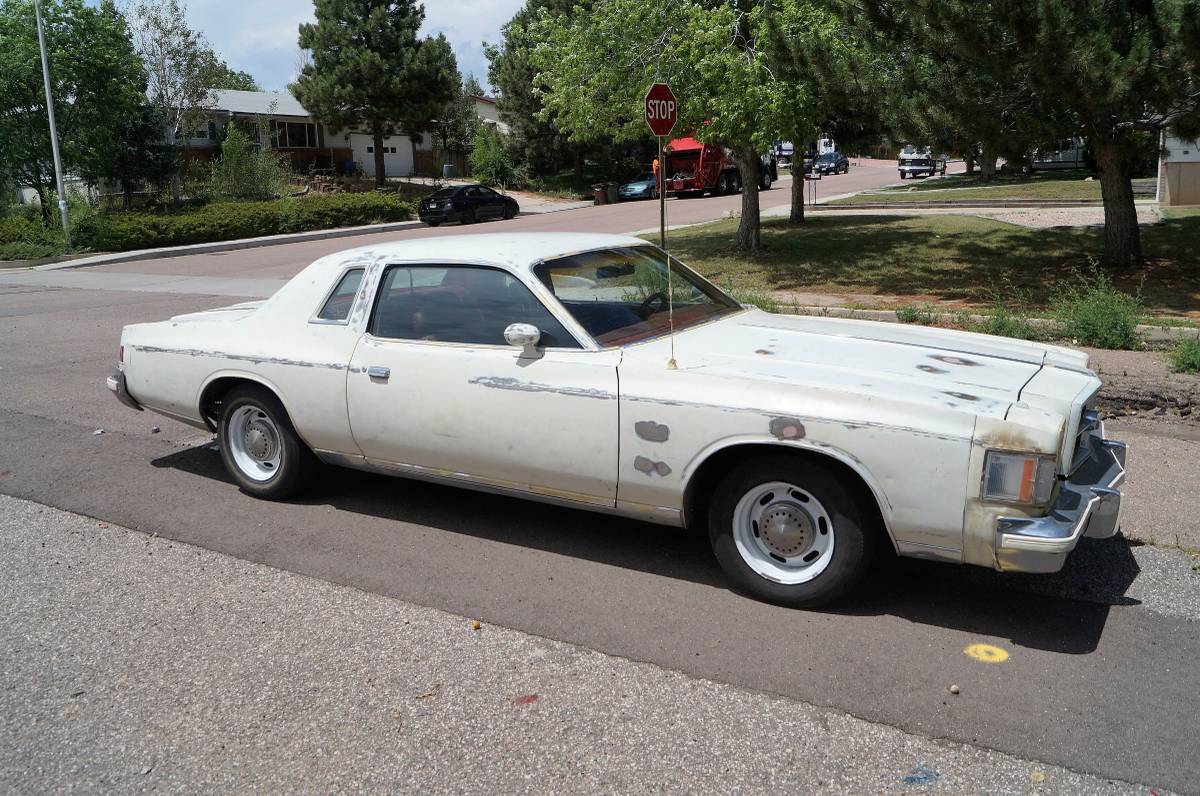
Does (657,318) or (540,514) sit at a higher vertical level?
(657,318)

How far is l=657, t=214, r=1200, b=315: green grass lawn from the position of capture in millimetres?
13406

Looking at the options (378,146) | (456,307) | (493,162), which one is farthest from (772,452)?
(493,162)

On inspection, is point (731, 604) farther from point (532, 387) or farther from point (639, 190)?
point (639, 190)

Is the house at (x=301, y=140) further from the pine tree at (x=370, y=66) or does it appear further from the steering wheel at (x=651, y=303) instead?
the steering wheel at (x=651, y=303)

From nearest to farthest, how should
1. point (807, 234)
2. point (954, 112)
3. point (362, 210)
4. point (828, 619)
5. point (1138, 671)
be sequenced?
point (1138, 671) < point (828, 619) < point (954, 112) < point (807, 234) < point (362, 210)

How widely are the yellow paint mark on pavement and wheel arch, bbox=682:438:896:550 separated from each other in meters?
0.51

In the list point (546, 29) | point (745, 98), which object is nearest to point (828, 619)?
point (745, 98)

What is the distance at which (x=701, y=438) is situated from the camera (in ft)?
14.1

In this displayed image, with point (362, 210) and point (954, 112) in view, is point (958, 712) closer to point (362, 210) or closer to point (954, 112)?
point (954, 112)

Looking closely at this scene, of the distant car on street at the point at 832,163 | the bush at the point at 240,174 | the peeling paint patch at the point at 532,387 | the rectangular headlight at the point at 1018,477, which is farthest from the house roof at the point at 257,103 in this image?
the rectangular headlight at the point at 1018,477

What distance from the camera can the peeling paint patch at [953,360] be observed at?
4.57m

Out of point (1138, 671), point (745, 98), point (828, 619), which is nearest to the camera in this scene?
point (1138, 671)

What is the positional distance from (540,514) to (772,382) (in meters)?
1.91

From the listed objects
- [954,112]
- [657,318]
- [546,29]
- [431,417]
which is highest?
[546,29]
